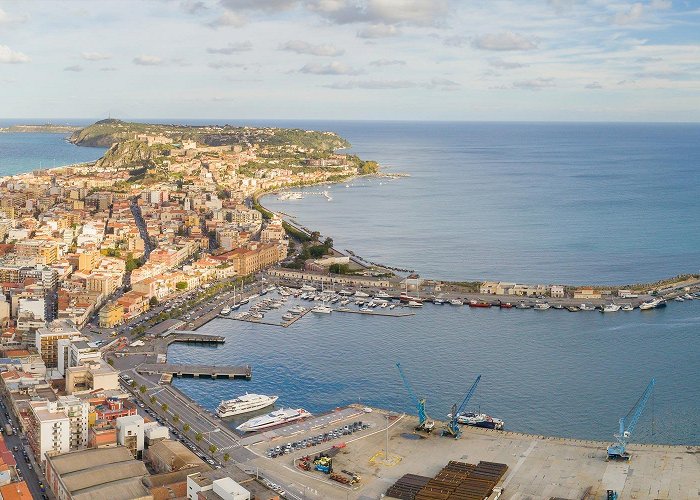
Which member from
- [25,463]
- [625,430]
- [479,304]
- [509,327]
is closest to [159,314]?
[479,304]

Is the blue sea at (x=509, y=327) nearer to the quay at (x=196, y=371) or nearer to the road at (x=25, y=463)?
the quay at (x=196, y=371)

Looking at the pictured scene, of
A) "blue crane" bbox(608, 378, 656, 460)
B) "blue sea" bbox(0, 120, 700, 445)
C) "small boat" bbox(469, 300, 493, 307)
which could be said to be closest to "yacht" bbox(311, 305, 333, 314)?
"blue sea" bbox(0, 120, 700, 445)

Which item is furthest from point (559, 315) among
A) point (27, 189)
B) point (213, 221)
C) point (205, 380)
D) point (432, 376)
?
point (27, 189)

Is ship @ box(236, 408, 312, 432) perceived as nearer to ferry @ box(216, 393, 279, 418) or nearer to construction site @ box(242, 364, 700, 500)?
construction site @ box(242, 364, 700, 500)

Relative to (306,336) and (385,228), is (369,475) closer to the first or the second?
(306,336)

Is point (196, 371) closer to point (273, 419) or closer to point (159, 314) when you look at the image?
point (273, 419)
